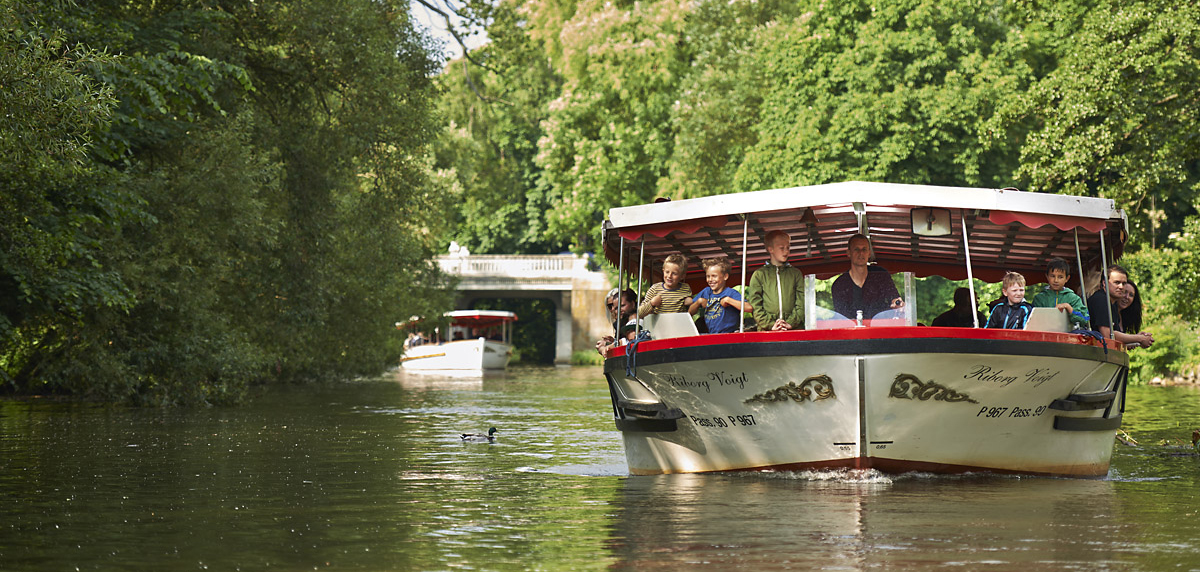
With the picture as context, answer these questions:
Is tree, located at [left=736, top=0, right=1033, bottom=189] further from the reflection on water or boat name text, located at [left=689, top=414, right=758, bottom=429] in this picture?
boat name text, located at [left=689, top=414, right=758, bottom=429]

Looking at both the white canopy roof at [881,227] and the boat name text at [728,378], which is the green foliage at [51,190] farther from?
the boat name text at [728,378]

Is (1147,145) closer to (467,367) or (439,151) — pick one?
(439,151)

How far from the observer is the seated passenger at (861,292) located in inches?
523

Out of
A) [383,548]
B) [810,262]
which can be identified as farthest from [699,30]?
[383,548]

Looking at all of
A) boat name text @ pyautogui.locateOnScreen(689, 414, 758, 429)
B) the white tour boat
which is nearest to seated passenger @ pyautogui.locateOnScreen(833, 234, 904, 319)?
the white tour boat

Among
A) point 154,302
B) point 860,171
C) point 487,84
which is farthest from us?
point 487,84

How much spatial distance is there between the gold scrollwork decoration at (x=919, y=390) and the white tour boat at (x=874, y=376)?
13mm

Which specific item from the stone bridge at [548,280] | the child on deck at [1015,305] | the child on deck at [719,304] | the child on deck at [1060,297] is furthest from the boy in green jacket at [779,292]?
the stone bridge at [548,280]

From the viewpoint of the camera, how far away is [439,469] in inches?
617

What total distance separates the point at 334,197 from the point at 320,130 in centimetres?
138

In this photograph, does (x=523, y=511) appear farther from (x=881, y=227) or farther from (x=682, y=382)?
(x=881, y=227)

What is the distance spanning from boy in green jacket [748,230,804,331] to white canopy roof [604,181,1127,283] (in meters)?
0.38

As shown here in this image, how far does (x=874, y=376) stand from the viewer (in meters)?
12.3

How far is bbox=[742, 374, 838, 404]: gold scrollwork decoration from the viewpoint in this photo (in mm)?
12477
